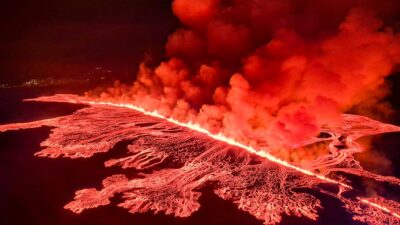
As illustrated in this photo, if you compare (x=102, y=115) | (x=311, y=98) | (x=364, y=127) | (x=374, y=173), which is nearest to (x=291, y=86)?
(x=311, y=98)

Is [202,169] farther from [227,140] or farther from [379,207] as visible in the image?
[379,207]

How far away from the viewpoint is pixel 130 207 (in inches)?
494

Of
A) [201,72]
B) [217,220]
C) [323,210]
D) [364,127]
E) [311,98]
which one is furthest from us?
[201,72]

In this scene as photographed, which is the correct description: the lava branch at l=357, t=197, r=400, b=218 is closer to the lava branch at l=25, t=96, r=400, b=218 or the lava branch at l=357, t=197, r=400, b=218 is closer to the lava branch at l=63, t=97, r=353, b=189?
the lava branch at l=25, t=96, r=400, b=218

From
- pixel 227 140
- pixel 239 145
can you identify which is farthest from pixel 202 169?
pixel 227 140

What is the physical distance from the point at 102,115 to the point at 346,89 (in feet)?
43.6

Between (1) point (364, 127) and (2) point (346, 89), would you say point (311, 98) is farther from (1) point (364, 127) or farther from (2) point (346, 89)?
(1) point (364, 127)

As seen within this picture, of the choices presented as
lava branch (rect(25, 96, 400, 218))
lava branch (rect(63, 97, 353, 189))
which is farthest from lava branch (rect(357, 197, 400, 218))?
lava branch (rect(63, 97, 353, 189))

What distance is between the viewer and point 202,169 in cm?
1565

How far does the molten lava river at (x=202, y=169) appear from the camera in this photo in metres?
13.0

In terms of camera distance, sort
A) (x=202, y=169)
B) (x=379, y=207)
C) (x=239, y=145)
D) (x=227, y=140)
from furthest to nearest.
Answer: (x=227, y=140), (x=239, y=145), (x=202, y=169), (x=379, y=207)

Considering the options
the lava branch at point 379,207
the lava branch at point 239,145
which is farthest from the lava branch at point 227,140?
the lava branch at point 379,207

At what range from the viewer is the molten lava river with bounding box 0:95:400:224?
13023mm

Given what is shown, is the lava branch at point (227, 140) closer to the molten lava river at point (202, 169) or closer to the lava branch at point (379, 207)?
the molten lava river at point (202, 169)
